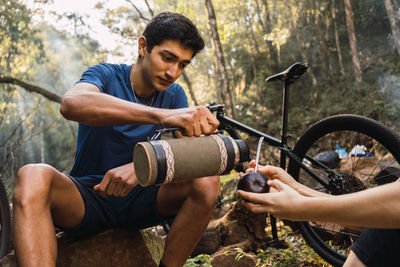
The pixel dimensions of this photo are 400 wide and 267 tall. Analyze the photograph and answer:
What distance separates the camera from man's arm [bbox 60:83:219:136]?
1.55m

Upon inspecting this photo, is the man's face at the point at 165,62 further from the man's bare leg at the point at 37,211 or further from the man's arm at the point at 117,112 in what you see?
the man's bare leg at the point at 37,211

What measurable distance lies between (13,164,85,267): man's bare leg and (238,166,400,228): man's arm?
97 centimetres

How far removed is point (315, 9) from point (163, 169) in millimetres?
15480

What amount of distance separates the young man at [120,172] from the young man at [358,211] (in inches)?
19.7

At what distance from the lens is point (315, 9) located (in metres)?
14.5

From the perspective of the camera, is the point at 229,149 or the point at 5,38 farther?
the point at 5,38

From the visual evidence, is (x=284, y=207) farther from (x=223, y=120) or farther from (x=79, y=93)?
(x=223, y=120)

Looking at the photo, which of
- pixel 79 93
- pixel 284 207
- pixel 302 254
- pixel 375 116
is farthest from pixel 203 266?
pixel 375 116

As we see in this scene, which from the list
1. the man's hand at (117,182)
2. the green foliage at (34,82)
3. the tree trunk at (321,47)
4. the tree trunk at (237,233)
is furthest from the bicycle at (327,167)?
the tree trunk at (321,47)

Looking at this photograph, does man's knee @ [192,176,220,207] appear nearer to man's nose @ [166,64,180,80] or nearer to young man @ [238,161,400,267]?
young man @ [238,161,400,267]

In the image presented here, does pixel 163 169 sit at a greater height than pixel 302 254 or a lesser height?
greater

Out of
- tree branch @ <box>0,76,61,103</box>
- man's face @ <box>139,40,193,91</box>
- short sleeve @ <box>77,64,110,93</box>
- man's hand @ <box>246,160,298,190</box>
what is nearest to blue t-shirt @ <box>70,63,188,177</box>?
short sleeve @ <box>77,64,110,93</box>

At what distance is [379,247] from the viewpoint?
4.61ft

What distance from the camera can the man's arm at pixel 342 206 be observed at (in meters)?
1.07
